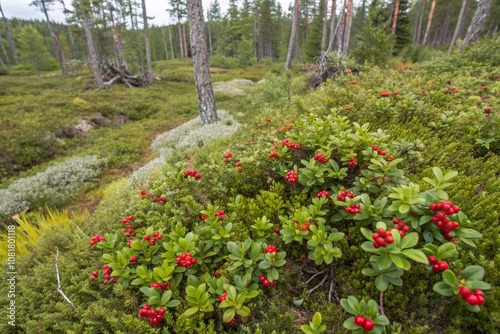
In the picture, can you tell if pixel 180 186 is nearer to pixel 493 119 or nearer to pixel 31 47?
pixel 493 119

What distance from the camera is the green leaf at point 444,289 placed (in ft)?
5.60

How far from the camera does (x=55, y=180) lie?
8164 millimetres

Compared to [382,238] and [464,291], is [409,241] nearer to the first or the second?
[382,238]

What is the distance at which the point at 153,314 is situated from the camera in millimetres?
2160

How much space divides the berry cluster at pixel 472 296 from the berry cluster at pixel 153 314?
2.29m

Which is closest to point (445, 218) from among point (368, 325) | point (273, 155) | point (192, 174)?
point (368, 325)

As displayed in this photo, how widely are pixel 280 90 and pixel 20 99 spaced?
56.8 ft

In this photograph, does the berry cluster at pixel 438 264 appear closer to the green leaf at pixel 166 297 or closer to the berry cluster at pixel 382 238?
the berry cluster at pixel 382 238

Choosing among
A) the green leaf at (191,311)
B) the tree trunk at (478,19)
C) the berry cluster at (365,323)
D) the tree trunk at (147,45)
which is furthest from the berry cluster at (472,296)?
the tree trunk at (147,45)

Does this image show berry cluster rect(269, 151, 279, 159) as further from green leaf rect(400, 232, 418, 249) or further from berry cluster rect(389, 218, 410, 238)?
green leaf rect(400, 232, 418, 249)

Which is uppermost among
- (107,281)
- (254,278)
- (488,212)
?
(488,212)

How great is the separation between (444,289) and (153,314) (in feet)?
7.63

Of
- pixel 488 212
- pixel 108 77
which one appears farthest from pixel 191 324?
pixel 108 77

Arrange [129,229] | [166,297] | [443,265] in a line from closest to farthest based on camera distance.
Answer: [443,265]
[166,297]
[129,229]
